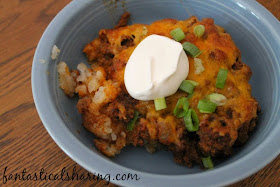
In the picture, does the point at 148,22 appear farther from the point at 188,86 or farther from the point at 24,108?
the point at 24,108

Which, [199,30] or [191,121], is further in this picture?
[199,30]

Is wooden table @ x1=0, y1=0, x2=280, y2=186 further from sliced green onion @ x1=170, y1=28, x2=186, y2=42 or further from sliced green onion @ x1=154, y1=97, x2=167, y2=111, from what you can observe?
sliced green onion @ x1=170, y1=28, x2=186, y2=42

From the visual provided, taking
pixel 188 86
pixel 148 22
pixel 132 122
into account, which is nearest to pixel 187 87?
pixel 188 86

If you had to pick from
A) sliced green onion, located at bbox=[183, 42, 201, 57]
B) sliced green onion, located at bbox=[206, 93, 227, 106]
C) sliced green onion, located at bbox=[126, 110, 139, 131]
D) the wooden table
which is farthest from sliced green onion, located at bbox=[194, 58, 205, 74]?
the wooden table

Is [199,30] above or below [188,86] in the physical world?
above

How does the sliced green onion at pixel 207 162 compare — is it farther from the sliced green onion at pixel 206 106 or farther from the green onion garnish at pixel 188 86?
the green onion garnish at pixel 188 86

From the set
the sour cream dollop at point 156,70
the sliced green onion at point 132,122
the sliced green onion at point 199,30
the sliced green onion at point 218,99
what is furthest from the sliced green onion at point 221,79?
the sliced green onion at point 132,122

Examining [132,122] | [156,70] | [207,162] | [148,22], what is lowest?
[207,162]

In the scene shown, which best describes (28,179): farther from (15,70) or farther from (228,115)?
(228,115)
